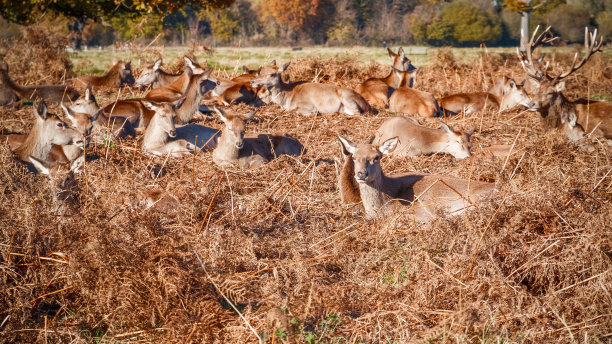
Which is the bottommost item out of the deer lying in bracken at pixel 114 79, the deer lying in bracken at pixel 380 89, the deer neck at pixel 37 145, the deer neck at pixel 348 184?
the deer lying in bracken at pixel 114 79

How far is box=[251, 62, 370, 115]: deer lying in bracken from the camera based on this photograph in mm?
11516

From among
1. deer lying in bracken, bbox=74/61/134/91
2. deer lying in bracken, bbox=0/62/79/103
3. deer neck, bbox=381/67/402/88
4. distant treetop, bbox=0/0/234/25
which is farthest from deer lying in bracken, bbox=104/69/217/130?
distant treetop, bbox=0/0/234/25

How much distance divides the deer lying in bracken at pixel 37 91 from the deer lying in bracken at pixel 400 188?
9.30 metres

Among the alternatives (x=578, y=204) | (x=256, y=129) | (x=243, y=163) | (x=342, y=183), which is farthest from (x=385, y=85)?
(x=578, y=204)

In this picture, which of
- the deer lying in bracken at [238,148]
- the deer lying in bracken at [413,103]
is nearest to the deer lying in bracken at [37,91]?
the deer lying in bracken at [238,148]

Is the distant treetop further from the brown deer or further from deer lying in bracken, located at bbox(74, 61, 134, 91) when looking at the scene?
the brown deer

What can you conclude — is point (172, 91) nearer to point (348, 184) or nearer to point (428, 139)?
point (428, 139)

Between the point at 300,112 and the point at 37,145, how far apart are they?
18.5 ft

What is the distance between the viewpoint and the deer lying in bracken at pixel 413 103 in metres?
11.0

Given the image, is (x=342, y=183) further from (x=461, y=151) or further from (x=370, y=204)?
(x=461, y=151)

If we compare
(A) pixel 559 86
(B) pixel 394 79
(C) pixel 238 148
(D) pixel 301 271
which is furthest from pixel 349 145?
(B) pixel 394 79

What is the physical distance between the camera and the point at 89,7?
19.9 m

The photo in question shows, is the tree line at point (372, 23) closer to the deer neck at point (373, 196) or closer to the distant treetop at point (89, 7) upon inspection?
the distant treetop at point (89, 7)

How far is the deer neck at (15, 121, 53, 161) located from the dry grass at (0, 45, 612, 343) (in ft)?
8.49
